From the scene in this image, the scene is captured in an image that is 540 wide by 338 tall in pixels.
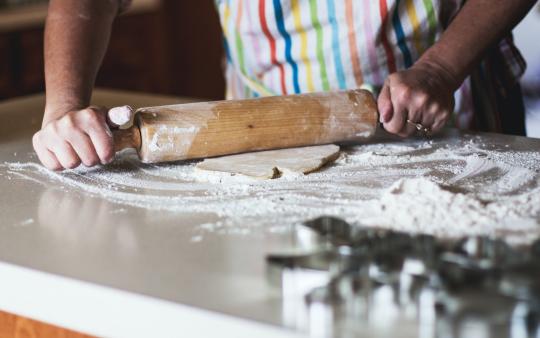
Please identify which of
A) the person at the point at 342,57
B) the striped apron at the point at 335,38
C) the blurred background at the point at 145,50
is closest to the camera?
the person at the point at 342,57

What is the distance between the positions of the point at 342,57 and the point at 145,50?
245 centimetres

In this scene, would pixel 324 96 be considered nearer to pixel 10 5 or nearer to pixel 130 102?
pixel 130 102

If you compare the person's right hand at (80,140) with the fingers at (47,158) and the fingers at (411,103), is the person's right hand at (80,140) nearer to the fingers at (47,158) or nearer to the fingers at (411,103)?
the fingers at (47,158)

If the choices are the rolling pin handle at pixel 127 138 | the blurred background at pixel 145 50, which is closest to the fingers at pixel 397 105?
the rolling pin handle at pixel 127 138

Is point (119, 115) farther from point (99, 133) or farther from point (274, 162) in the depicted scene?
point (274, 162)

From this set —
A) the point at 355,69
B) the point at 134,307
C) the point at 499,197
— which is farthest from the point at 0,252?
the point at 355,69

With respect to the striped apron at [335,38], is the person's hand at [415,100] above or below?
below

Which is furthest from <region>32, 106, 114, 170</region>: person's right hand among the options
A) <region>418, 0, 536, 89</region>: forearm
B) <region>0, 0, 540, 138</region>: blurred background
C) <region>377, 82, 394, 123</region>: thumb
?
<region>0, 0, 540, 138</region>: blurred background

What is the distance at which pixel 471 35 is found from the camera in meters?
1.18

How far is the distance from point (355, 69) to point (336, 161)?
0.31 meters

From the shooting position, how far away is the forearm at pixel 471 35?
3.80ft

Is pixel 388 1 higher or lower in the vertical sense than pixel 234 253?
higher

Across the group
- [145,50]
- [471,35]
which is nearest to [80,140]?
[471,35]

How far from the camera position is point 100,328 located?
2.10 ft
